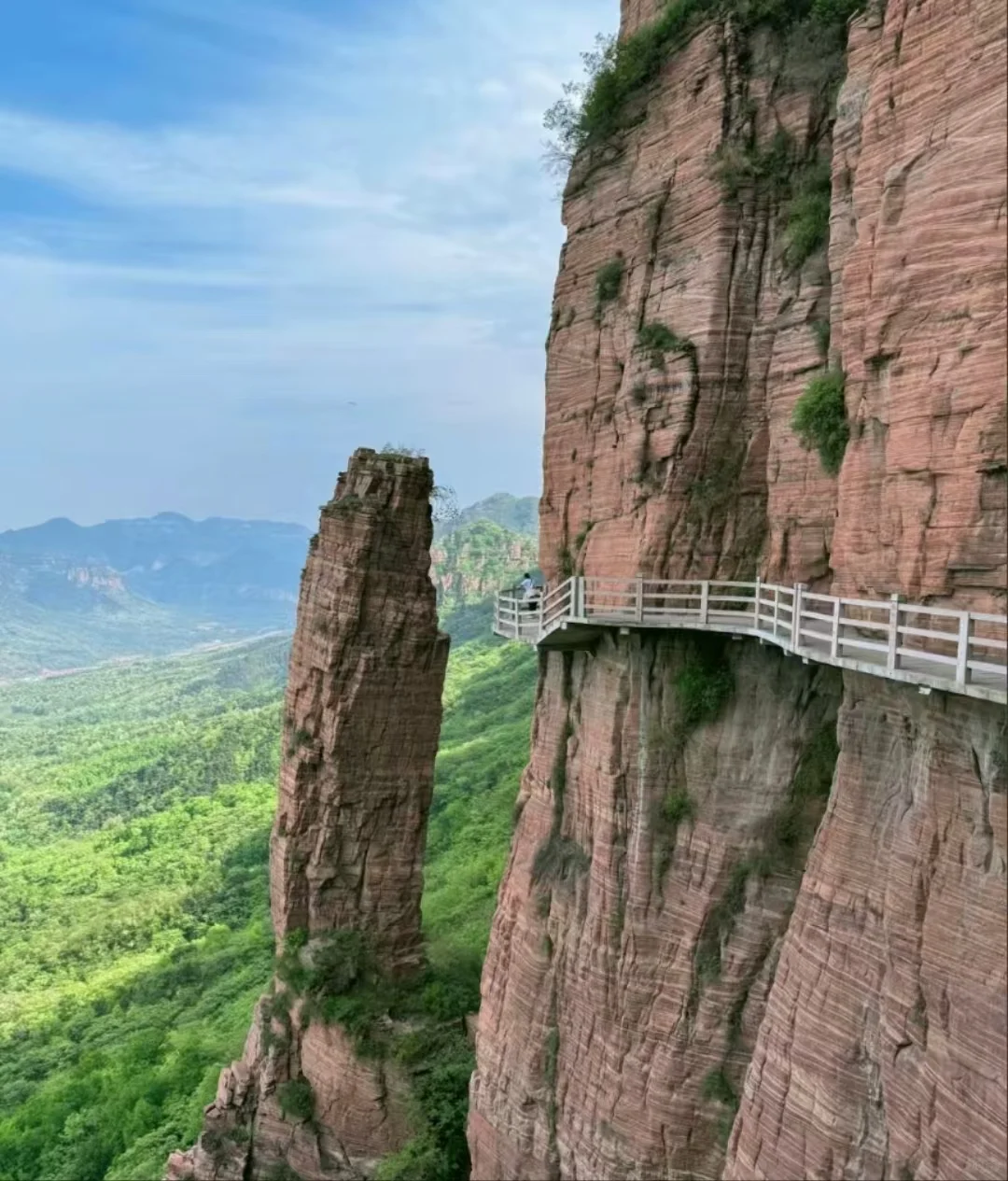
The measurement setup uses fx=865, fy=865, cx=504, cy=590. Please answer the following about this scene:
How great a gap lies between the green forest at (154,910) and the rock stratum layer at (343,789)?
401cm

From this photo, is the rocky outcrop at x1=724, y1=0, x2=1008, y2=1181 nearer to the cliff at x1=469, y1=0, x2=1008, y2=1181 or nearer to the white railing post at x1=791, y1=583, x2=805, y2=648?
the cliff at x1=469, y1=0, x2=1008, y2=1181

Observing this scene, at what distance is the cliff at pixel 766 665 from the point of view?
10.6 metres

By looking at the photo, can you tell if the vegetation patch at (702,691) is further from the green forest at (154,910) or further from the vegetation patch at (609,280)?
the green forest at (154,910)

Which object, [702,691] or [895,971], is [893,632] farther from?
[702,691]

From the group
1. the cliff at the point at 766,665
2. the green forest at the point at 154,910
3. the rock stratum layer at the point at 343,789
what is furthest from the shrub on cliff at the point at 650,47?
the green forest at the point at 154,910

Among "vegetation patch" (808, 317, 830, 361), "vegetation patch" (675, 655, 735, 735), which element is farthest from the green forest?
"vegetation patch" (808, 317, 830, 361)

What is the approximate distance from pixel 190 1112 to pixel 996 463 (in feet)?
114

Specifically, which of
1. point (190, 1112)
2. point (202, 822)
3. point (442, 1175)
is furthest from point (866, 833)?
point (202, 822)

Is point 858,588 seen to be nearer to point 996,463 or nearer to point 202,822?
point 996,463

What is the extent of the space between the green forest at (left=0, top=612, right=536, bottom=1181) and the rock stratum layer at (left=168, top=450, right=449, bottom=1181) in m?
4.01

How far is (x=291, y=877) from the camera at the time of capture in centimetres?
2405

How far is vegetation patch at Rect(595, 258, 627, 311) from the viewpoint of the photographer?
58.6ft

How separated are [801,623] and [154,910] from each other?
202 feet

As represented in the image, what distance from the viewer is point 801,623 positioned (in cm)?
1344
